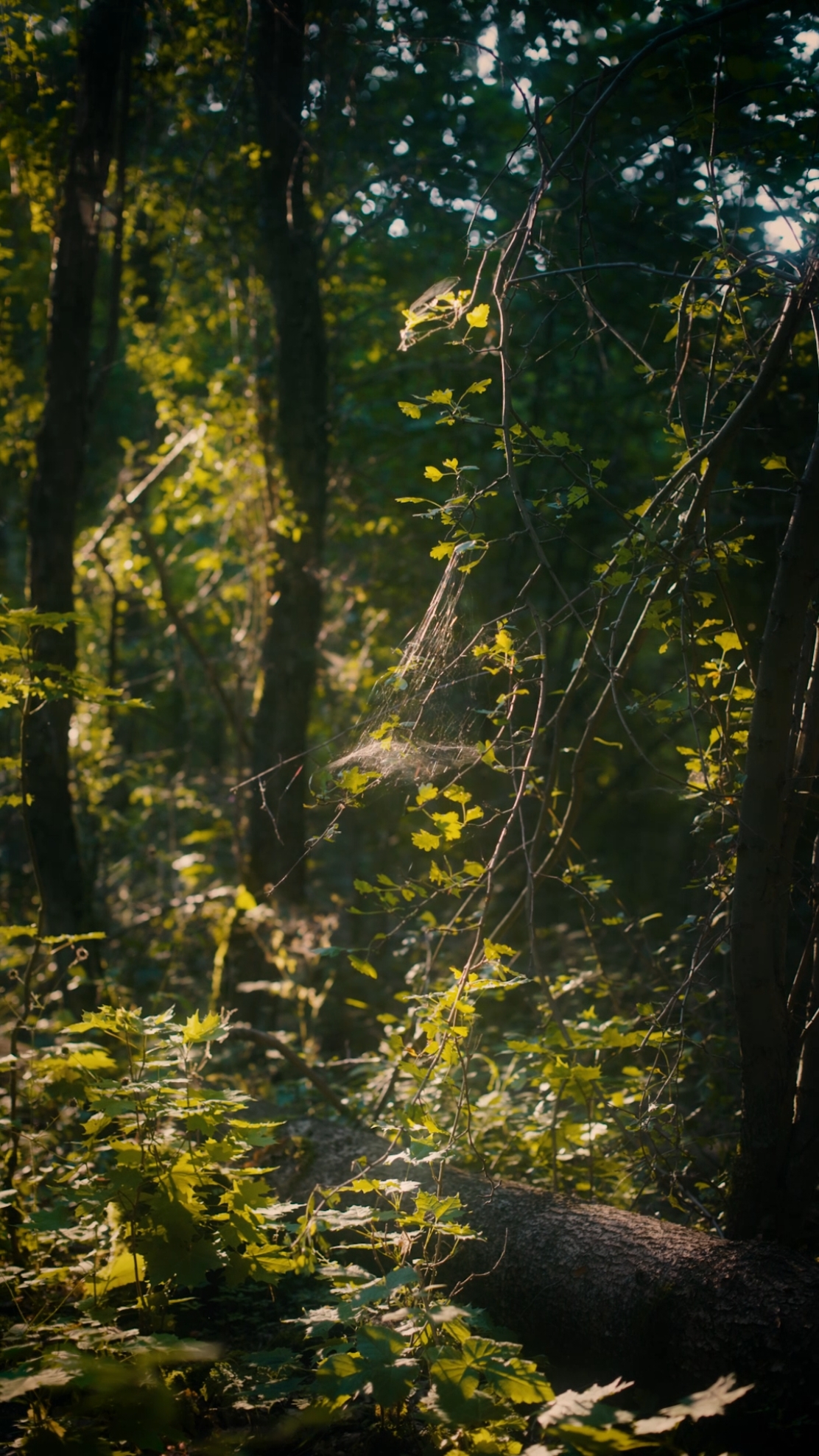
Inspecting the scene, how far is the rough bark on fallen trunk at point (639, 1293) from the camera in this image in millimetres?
2266

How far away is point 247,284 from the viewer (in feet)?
21.6

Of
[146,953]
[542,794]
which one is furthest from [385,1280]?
[146,953]

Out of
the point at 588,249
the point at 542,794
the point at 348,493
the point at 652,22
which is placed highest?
the point at 652,22

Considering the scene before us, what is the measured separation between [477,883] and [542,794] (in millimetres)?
484

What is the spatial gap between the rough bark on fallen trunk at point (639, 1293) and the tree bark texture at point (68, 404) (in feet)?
9.78

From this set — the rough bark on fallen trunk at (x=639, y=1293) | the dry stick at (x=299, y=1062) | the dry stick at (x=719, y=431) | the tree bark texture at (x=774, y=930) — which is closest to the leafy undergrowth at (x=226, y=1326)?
the rough bark on fallen trunk at (x=639, y=1293)

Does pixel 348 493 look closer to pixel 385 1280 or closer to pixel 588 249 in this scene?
pixel 588 249

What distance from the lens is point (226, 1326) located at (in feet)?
10.0

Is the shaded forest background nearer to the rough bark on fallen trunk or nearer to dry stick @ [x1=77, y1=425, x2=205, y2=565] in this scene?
dry stick @ [x1=77, y1=425, x2=205, y2=565]

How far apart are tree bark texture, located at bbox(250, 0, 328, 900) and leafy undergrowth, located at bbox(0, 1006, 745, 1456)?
279 cm

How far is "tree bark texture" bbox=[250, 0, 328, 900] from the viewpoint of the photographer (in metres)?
5.88

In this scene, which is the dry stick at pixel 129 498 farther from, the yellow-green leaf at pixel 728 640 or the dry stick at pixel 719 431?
the yellow-green leaf at pixel 728 640

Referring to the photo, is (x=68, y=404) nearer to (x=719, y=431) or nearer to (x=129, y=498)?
(x=129, y=498)

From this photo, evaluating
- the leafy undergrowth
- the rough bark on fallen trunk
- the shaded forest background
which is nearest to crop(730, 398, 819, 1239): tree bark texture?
the shaded forest background
